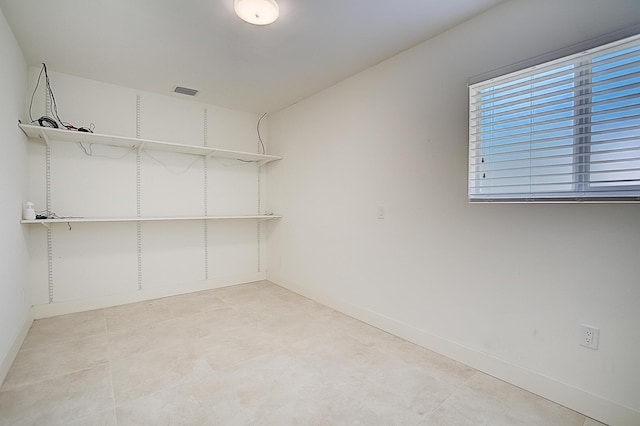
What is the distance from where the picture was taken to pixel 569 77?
5.67ft

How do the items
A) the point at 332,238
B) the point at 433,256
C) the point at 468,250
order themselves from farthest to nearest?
the point at 332,238 → the point at 433,256 → the point at 468,250

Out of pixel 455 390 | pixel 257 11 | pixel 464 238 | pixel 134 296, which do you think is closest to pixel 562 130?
pixel 464 238

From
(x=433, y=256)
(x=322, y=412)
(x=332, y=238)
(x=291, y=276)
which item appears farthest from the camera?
(x=291, y=276)

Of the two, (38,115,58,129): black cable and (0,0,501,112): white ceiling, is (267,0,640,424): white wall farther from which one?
(38,115,58,129): black cable

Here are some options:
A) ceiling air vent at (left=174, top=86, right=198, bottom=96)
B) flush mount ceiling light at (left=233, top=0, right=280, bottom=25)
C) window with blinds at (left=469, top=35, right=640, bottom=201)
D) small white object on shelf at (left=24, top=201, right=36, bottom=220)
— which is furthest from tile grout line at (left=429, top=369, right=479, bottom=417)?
ceiling air vent at (left=174, top=86, right=198, bottom=96)

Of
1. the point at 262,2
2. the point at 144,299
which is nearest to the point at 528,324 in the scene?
the point at 262,2

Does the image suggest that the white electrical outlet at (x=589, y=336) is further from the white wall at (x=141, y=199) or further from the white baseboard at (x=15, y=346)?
the white wall at (x=141, y=199)

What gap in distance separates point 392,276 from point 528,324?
1.04 metres

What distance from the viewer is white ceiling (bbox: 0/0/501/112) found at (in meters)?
1.99

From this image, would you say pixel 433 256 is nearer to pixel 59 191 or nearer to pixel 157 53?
pixel 157 53

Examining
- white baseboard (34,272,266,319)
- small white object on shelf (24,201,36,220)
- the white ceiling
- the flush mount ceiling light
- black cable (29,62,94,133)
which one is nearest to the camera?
the flush mount ceiling light

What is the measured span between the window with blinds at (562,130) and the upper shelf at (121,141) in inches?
A: 107

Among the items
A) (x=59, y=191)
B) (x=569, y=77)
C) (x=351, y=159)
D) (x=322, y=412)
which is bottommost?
(x=322, y=412)

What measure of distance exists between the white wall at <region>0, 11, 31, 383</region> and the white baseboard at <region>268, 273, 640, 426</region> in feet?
8.90
